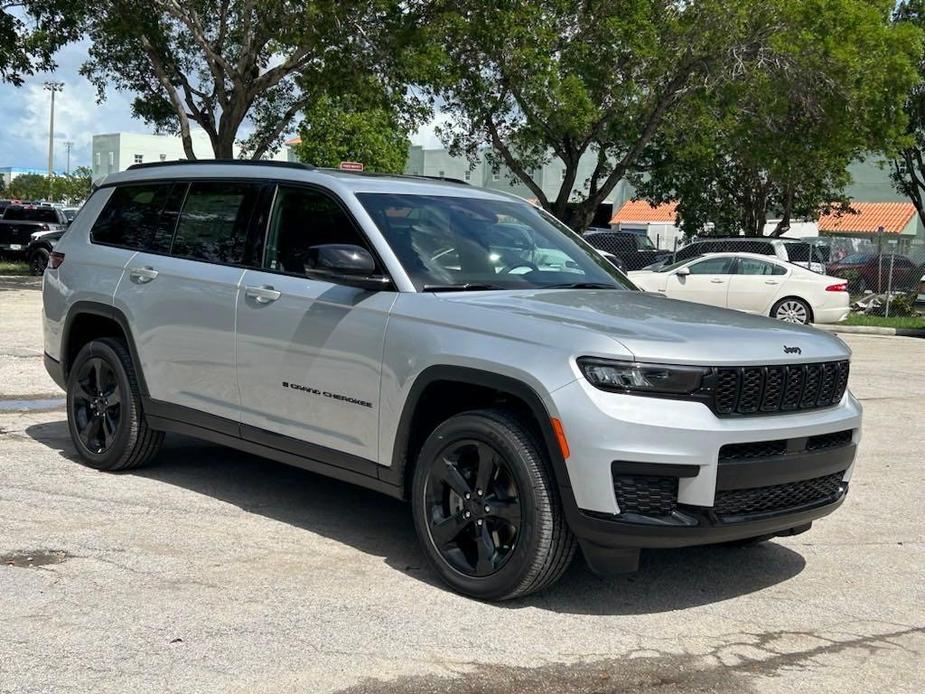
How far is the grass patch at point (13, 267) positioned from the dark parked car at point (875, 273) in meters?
21.1

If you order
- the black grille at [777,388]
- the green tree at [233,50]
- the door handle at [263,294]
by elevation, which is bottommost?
the black grille at [777,388]

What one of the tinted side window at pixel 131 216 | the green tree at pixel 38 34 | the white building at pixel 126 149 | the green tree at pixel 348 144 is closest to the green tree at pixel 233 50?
the green tree at pixel 38 34

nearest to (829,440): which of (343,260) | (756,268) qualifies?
(343,260)

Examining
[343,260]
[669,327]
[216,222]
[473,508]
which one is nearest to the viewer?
[669,327]

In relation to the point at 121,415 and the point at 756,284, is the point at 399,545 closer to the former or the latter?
the point at 121,415

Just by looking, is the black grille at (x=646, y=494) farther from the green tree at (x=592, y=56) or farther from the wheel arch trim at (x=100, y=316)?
the green tree at (x=592, y=56)

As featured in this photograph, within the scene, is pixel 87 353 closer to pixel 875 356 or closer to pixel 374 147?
pixel 875 356

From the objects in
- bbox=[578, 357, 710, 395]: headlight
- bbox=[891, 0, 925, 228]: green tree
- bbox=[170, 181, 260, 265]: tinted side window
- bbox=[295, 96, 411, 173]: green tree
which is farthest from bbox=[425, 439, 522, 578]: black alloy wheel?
bbox=[295, 96, 411, 173]: green tree

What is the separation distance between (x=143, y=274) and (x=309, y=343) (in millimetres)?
1626

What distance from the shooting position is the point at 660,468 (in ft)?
14.6

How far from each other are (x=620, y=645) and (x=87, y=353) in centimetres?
414

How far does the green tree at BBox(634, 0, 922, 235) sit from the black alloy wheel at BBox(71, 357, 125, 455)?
21401 millimetres

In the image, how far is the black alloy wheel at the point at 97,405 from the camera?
6.99 meters

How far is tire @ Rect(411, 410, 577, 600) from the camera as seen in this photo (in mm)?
4652
